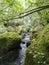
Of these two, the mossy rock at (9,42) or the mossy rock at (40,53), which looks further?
the mossy rock at (9,42)

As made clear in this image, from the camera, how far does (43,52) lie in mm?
6949

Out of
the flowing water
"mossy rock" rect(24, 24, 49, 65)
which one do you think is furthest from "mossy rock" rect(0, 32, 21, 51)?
"mossy rock" rect(24, 24, 49, 65)

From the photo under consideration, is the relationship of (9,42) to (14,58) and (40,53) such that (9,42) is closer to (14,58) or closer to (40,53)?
(14,58)

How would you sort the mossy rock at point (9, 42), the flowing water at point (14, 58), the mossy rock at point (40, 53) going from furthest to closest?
1. the mossy rock at point (9, 42)
2. the flowing water at point (14, 58)
3. the mossy rock at point (40, 53)

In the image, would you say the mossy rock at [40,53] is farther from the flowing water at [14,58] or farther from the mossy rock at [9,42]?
the mossy rock at [9,42]

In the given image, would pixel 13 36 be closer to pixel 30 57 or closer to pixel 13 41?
pixel 13 41

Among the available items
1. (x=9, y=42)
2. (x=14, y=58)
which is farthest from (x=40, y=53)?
(x=9, y=42)

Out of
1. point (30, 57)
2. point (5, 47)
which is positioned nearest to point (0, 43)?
point (5, 47)

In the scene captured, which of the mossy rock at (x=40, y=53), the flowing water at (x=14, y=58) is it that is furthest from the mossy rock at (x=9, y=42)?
the mossy rock at (x=40, y=53)

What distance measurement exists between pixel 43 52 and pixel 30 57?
0.65 meters

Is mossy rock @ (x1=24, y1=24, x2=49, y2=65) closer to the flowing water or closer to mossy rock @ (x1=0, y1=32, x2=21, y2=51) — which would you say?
the flowing water

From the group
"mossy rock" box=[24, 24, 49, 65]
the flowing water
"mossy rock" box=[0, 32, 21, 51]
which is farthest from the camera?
"mossy rock" box=[0, 32, 21, 51]

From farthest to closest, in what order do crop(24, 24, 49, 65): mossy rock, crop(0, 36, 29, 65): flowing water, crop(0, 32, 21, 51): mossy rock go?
crop(0, 32, 21, 51): mossy rock, crop(0, 36, 29, 65): flowing water, crop(24, 24, 49, 65): mossy rock

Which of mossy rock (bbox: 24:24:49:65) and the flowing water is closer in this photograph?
mossy rock (bbox: 24:24:49:65)
